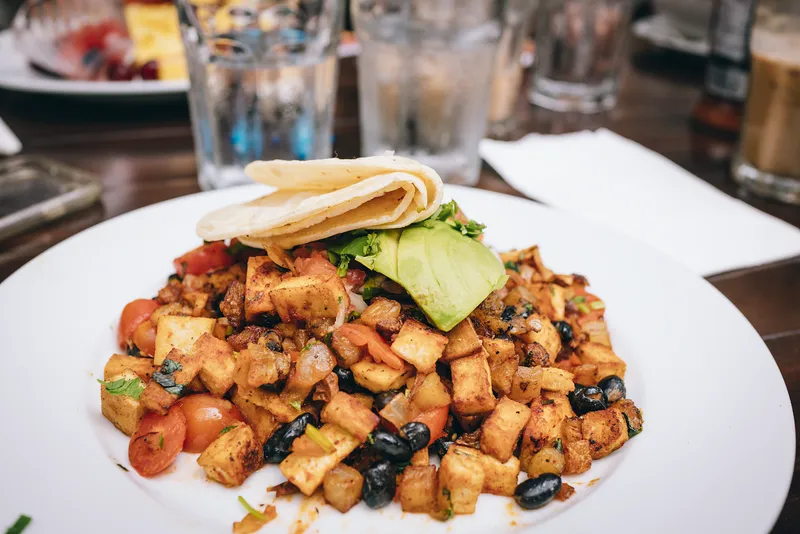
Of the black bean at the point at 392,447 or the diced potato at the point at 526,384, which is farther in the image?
the diced potato at the point at 526,384

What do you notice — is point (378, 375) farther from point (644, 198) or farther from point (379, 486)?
point (644, 198)

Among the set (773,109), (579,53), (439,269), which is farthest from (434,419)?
(579,53)

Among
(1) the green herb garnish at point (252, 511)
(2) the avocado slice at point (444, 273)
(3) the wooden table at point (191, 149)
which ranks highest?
(2) the avocado slice at point (444, 273)

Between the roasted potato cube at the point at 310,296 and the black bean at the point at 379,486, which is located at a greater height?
the roasted potato cube at the point at 310,296

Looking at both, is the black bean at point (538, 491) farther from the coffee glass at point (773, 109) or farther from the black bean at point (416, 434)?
the coffee glass at point (773, 109)

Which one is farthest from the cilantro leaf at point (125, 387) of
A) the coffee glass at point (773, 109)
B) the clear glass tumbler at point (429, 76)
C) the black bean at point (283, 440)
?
the coffee glass at point (773, 109)

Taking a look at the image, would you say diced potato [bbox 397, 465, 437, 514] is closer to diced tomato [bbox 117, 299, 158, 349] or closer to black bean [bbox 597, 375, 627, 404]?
black bean [bbox 597, 375, 627, 404]

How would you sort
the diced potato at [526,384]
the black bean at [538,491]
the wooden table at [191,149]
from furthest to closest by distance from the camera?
the wooden table at [191,149], the diced potato at [526,384], the black bean at [538,491]

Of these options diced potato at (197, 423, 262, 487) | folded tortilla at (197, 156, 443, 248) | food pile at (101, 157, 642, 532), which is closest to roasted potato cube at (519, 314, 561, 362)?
food pile at (101, 157, 642, 532)

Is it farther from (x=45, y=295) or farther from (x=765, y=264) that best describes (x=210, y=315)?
(x=765, y=264)
